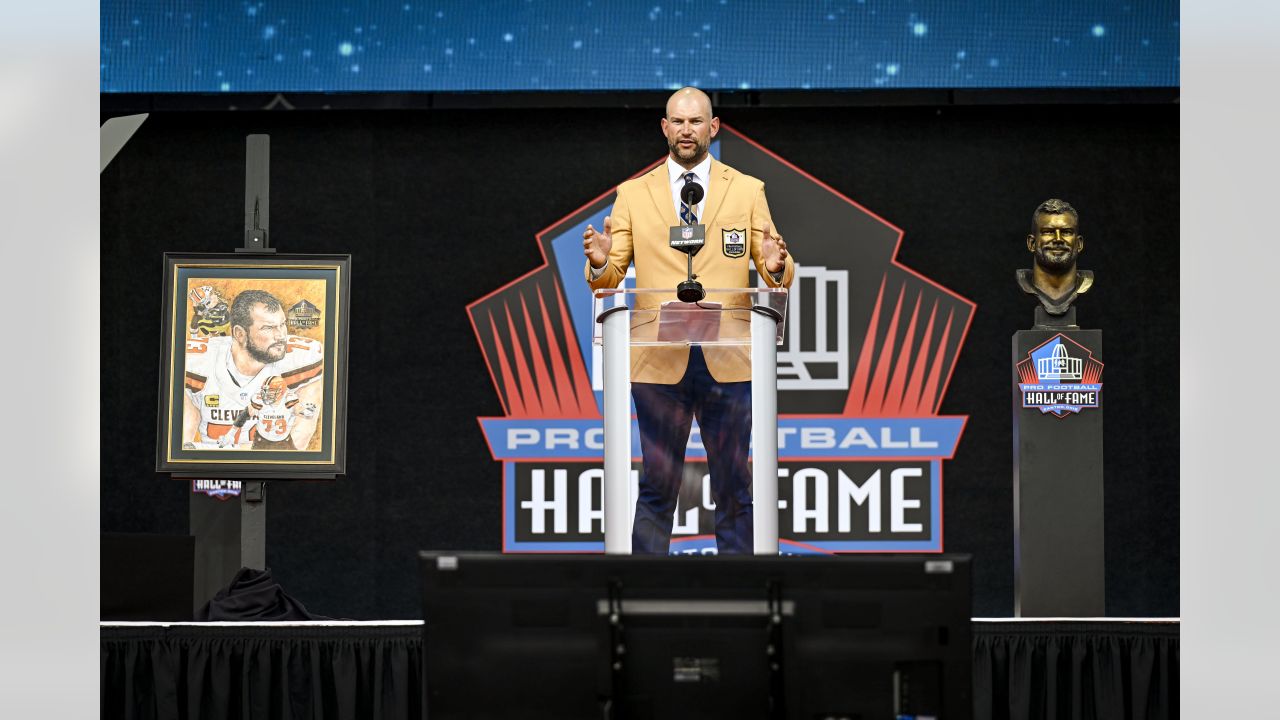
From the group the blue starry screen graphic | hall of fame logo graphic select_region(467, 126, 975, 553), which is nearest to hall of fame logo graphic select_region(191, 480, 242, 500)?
hall of fame logo graphic select_region(467, 126, 975, 553)

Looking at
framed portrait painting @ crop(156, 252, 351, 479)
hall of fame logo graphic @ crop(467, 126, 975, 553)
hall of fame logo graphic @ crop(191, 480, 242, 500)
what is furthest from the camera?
hall of fame logo graphic @ crop(467, 126, 975, 553)

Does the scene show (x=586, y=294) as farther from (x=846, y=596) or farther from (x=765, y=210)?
(x=846, y=596)

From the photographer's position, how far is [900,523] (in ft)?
16.1

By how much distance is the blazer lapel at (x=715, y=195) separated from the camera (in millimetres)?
2930

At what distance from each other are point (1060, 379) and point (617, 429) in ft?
5.19

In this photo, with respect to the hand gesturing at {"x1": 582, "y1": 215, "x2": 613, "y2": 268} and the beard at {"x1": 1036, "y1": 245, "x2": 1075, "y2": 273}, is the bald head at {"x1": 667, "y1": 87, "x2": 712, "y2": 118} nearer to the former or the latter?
the hand gesturing at {"x1": 582, "y1": 215, "x2": 613, "y2": 268}

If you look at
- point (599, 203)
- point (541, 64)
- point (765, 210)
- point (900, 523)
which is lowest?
point (900, 523)

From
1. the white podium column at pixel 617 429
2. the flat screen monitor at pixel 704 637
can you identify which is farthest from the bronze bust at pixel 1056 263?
the flat screen monitor at pixel 704 637

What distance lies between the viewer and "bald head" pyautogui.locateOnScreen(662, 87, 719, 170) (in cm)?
287

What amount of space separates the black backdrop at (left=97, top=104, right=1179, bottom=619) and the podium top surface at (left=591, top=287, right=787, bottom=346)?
7.94ft

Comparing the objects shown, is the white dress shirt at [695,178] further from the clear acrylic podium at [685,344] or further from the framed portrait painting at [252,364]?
the framed portrait painting at [252,364]

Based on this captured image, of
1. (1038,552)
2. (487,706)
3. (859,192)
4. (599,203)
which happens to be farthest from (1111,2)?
(487,706)

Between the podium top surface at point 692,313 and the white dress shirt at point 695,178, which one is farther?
the white dress shirt at point 695,178
